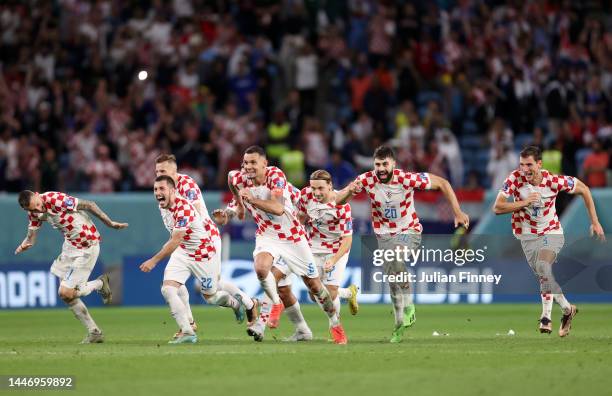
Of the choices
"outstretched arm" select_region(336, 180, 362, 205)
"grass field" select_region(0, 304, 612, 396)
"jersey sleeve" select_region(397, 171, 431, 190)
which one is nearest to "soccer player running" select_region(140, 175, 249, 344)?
"grass field" select_region(0, 304, 612, 396)

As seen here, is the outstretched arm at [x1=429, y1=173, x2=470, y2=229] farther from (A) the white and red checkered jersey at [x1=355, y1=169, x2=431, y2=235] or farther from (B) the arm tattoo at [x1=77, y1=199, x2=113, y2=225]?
(B) the arm tattoo at [x1=77, y1=199, x2=113, y2=225]

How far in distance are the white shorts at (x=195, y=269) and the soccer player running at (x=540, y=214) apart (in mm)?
3601

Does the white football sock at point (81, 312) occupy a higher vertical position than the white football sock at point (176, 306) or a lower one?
lower

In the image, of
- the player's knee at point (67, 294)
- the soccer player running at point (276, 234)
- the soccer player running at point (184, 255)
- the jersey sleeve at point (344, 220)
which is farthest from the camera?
the jersey sleeve at point (344, 220)

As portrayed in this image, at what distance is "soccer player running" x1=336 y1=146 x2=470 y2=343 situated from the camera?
1631 cm

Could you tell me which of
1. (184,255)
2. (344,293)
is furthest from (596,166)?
(184,255)

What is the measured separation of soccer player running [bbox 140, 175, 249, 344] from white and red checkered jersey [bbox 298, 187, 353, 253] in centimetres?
166

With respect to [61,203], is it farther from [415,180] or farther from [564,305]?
[564,305]

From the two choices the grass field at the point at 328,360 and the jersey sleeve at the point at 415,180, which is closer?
the grass field at the point at 328,360

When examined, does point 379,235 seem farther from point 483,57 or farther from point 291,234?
point 483,57

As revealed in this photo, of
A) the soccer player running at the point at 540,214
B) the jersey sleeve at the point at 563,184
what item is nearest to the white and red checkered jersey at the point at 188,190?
the soccer player running at the point at 540,214

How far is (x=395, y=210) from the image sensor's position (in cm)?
1664

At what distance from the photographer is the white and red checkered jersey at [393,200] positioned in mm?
16453

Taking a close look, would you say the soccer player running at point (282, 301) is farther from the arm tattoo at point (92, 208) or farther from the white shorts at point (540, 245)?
the white shorts at point (540, 245)
